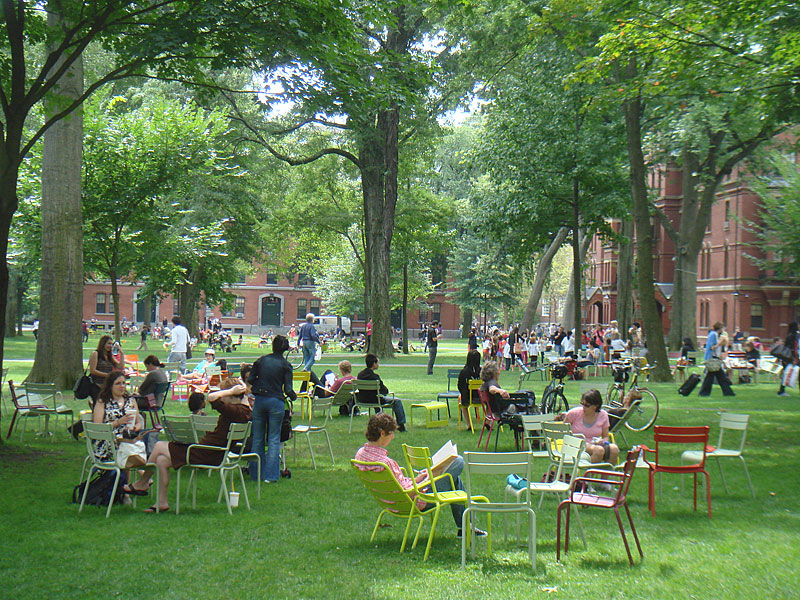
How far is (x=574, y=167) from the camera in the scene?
89.9 feet

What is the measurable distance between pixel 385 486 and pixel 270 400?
318 centimetres

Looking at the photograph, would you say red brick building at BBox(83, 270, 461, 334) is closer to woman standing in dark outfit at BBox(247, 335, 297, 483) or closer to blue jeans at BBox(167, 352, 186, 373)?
blue jeans at BBox(167, 352, 186, 373)

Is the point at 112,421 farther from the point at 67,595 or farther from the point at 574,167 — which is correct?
the point at 574,167

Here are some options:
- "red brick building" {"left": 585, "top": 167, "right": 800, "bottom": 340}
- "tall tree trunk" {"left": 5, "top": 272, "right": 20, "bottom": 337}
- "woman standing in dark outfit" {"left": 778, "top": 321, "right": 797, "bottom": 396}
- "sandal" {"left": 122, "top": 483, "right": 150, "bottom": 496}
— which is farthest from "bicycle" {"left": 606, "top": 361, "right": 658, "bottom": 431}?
"tall tree trunk" {"left": 5, "top": 272, "right": 20, "bottom": 337}

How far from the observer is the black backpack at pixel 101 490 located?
335 inches

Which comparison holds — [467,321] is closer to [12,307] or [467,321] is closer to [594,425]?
[12,307]

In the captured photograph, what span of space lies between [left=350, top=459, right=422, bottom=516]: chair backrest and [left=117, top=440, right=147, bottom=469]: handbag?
259cm

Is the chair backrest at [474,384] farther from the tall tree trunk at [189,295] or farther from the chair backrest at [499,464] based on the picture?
the tall tree trunk at [189,295]

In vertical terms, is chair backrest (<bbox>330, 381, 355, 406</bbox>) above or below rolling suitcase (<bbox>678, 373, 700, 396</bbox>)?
above

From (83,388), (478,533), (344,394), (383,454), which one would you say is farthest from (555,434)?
(83,388)

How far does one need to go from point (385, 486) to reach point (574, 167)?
72.6ft

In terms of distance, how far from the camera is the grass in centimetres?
596

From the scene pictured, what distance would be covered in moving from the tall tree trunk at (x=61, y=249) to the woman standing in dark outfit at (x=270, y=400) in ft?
31.2

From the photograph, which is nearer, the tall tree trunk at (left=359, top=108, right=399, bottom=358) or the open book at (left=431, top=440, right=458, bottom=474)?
the open book at (left=431, top=440, right=458, bottom=474)
